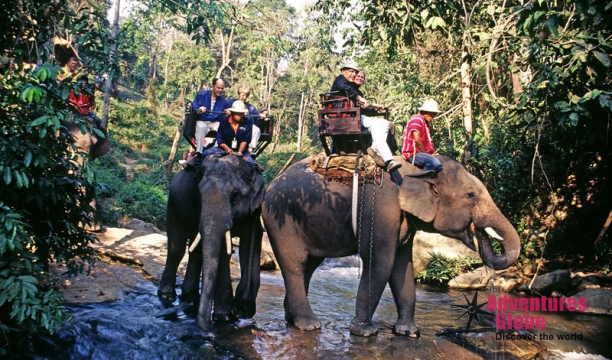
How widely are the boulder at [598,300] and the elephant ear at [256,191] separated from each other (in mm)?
6137

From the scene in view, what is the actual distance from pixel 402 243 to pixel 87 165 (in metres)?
3.77

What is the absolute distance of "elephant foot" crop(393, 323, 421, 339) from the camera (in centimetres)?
674

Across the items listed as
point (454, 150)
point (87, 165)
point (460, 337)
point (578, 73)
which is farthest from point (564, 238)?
point (87, 165)

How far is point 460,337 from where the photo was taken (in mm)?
6766

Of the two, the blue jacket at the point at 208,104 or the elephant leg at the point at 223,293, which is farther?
the blue jacket at the point at 208,104

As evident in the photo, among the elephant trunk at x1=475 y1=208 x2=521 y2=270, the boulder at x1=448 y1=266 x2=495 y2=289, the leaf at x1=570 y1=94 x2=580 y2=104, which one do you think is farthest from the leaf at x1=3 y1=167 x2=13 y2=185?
the boulder at x1=448 y1=266 x2=495 y2=289

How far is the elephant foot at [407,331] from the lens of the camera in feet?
22.1

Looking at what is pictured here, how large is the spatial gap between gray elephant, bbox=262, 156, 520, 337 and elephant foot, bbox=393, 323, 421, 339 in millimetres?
12

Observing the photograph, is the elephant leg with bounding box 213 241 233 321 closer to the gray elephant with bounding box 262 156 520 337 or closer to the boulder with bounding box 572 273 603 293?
the gray elephant with bounding box 262 156 520 337

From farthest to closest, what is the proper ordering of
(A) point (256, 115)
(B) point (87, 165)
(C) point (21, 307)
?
(A) point (256, 115) → (B) point (87, 165) → (C) point (21, 307)

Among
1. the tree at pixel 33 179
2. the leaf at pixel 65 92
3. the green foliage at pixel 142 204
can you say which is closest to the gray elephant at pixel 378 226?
the tree at pixel 33 179

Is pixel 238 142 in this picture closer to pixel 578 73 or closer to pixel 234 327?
pixel 234 327

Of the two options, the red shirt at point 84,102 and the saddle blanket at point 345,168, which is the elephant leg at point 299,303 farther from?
the red shirt at point 84,102

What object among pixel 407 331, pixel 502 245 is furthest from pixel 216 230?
pixel 502 245
